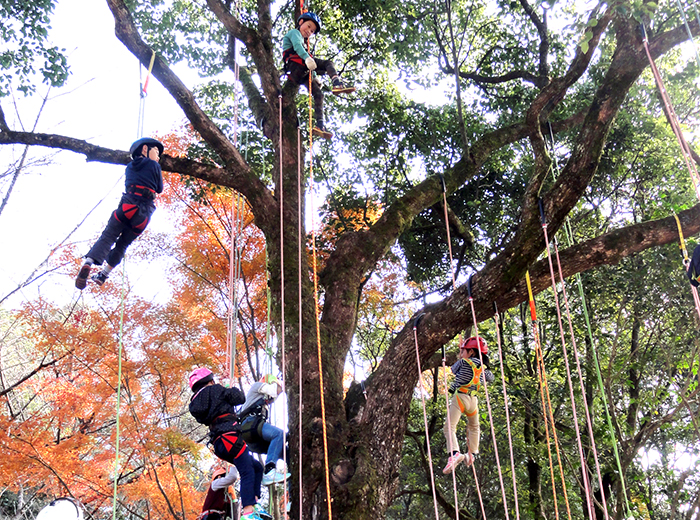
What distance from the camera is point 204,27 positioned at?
7855 mm

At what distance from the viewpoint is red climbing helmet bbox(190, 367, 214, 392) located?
383cm

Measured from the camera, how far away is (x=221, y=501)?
4.31 m

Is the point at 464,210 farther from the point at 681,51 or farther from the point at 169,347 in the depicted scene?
the point at 169,347

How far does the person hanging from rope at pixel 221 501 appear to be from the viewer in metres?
4.05

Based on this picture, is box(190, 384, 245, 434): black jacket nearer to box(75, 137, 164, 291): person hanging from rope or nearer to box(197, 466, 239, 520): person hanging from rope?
box(197, 466, 239, 520): person hanging from rope

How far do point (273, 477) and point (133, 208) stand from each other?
A: 236cm

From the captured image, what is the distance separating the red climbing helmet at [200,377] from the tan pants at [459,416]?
2254mm

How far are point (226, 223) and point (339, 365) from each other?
5616mm

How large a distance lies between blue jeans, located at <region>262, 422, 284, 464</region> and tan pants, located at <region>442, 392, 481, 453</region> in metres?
1.66

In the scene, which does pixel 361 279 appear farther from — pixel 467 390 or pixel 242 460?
pixel 242 460

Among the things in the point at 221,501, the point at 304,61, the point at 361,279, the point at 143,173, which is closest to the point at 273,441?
the point at 221,501

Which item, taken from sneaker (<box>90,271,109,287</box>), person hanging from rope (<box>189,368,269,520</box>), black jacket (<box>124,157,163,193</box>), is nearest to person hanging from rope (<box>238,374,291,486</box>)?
person hanging from rope (<box>189,368,269,520</box>)

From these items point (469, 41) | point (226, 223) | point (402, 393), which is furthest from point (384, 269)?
point (402, 393)

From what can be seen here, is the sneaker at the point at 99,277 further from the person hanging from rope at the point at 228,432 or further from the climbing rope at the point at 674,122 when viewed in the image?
the climbing rope at the point at 674,122
